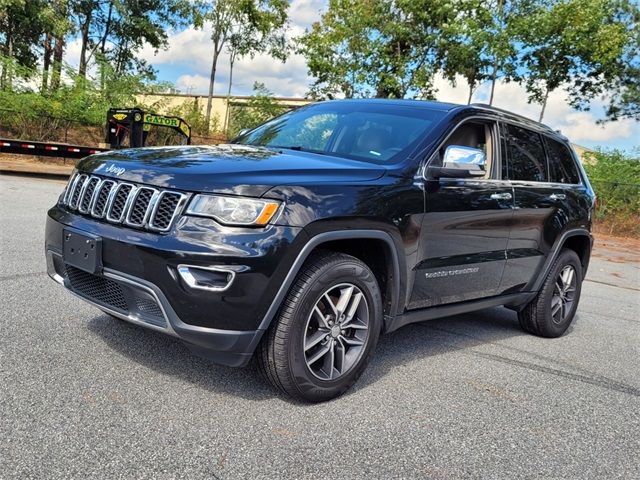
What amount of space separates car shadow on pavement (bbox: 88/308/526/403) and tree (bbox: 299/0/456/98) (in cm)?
2187

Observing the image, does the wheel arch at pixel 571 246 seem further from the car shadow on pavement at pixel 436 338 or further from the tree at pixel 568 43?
the tree at pixel 568 43

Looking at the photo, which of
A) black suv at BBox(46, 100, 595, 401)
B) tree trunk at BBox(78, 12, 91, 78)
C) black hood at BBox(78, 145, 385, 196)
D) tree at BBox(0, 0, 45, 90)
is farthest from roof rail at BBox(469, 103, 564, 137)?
tree trunk at BBox(78, 12, 91, 78)

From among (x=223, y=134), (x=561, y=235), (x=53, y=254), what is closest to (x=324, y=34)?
(x=223, y=134)

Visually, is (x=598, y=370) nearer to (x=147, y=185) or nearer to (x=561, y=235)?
(x=561, y=235)

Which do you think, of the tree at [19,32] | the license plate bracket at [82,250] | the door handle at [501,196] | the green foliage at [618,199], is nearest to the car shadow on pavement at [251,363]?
the license plate bracket at [82,250]

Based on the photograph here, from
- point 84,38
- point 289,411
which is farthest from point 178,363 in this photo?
point 84,38

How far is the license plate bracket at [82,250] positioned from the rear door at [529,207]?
304 centimetres

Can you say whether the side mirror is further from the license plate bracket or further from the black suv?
the license plate bracket

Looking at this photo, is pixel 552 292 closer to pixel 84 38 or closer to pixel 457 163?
pixel 457 163

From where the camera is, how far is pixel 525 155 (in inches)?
195

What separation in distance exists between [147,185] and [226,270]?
0.65 meters

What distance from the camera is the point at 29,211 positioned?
9.22 m

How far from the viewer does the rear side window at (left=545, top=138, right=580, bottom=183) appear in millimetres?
5343

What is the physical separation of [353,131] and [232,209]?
1.70 m
